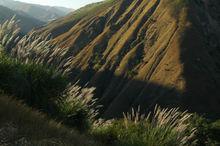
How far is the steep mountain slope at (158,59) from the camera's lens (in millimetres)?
136125

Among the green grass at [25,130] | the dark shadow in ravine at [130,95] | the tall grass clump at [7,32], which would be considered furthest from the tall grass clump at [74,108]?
the dark shadow in ravine at [130,95]

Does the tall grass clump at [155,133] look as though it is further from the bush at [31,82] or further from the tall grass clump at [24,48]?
the tall grass clump at [24,48]

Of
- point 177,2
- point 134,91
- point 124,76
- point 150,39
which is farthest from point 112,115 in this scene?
point 177,2

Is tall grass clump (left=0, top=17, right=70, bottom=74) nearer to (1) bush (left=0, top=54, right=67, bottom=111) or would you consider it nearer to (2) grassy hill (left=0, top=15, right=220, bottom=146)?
(2) grassy hill (left=0, top=15, right=220, bottom=146)

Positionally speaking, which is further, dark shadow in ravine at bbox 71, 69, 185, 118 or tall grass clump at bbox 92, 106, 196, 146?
dark shadow in ravine at bbox 71, 69, 185, 118

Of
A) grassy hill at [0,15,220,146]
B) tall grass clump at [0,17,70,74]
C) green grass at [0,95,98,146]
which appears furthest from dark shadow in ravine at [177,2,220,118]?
green grass at [0,95,98,146]

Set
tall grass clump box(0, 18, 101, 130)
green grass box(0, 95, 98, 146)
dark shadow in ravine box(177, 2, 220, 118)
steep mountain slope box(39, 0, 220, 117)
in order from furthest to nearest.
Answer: steep mountain slope box(39, 0, 220, 117)
dark shadow in ravine box(177, 2, 220, 118)
tall grass clump box(0, 18, 101, 130)
green grass box(0, 95, 98, 146)

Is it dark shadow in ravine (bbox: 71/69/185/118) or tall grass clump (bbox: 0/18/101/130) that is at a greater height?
tall grass clump (bbox: 0/18/101/130)

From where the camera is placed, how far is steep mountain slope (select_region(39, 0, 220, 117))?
13612cm

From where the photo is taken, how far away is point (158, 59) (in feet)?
505

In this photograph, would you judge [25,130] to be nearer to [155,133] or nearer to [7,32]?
[155,133]

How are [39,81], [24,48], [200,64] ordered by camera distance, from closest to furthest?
[39,81] < [24,48] < [200,64]

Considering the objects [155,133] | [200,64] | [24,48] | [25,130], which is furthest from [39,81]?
[200,64]

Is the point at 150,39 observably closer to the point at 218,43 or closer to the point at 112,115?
the point at 218,43
